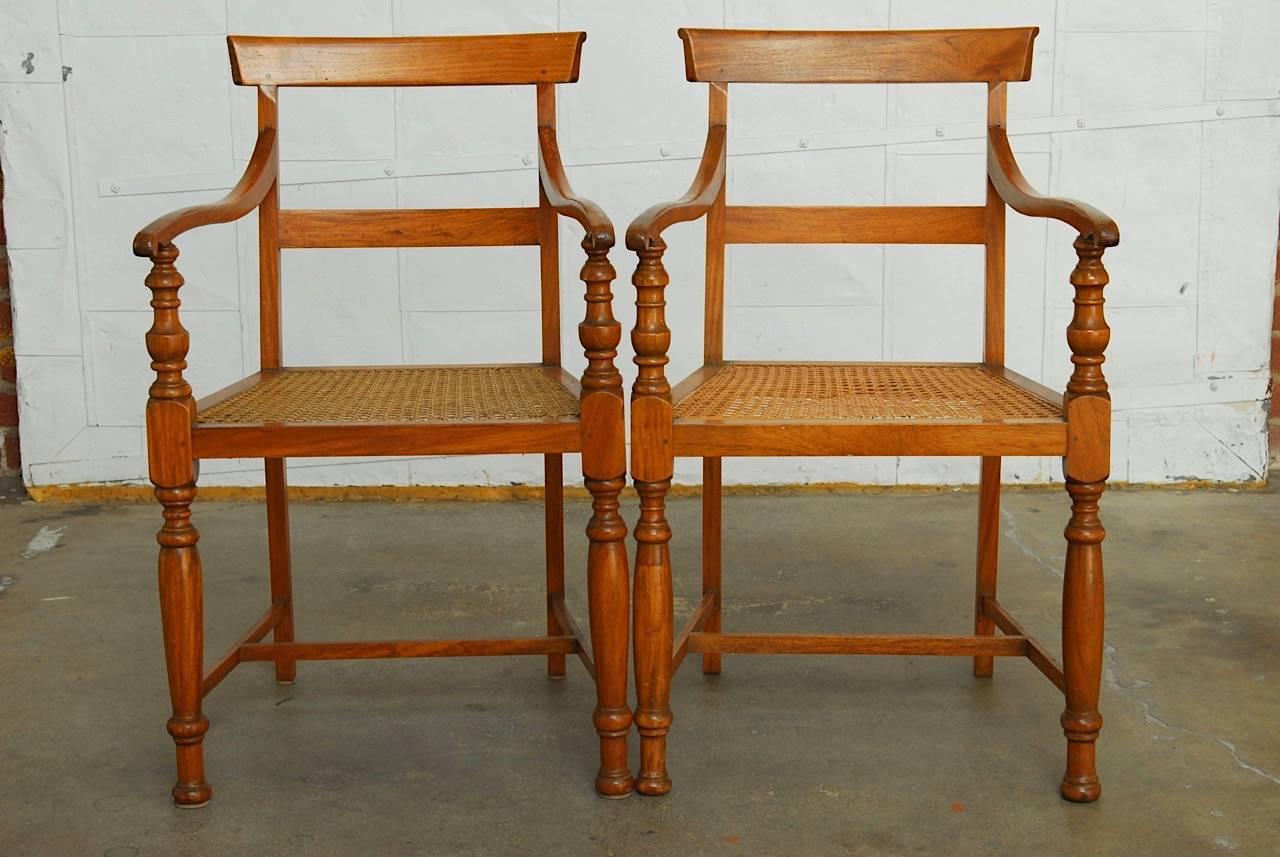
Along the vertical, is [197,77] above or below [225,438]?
above

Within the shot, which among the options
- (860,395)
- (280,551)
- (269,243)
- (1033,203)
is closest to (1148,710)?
(860,395)

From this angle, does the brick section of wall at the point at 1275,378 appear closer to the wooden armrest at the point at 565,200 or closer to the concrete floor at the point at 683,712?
the concrete floor at the point at 683,712

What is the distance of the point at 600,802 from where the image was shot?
1990 mm

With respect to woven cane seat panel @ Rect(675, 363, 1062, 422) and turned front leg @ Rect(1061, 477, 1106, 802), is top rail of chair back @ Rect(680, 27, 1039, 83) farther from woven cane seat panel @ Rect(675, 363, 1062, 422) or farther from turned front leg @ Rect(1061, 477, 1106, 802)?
turned front leg @ Rect(1061, 477, 1106, 802)

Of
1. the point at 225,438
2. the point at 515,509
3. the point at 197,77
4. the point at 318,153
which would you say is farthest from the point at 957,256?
the point at 225,438

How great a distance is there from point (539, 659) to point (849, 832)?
2.73ft

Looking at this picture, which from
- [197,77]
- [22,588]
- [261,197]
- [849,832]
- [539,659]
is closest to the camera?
[849,832]

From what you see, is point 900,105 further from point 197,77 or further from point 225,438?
point 225,438

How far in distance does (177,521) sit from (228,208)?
489 mm

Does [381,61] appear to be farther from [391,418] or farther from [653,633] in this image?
[653,633]

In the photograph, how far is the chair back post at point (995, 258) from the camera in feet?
7.66

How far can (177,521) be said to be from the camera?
1944mm

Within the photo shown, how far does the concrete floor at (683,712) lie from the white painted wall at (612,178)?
20.9 inches

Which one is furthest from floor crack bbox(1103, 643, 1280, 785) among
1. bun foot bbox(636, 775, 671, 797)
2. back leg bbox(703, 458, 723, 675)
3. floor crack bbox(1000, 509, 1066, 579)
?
bun foot bbox(636, 775, 671, 797)
